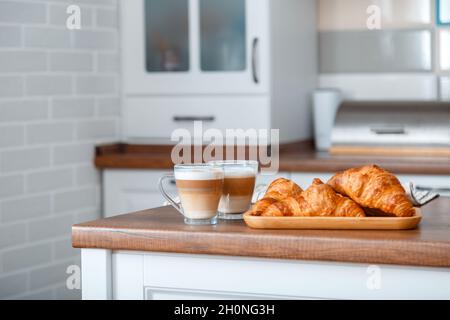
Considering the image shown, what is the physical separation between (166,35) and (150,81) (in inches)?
7.2

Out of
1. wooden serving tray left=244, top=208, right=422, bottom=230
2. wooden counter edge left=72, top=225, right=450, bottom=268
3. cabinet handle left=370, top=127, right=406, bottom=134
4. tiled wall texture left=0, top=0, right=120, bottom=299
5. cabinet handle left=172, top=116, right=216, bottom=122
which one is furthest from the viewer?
cabinet handle left=172, top=116, right=216, bottom=122

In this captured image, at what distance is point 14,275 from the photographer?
275 cm

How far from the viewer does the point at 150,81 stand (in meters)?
3.28

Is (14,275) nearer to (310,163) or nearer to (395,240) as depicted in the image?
(310,163)

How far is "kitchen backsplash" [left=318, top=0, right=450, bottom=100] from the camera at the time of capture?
3398mm

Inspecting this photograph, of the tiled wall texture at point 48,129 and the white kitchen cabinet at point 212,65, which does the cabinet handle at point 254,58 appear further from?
the tiled wall texture at point 48,129

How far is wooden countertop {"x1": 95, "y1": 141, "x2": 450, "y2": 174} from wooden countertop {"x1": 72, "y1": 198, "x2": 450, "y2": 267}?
1.26 m

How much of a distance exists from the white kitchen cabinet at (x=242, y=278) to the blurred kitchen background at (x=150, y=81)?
4.22ft

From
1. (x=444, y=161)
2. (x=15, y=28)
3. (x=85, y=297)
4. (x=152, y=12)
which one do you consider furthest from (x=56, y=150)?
(x=85, y=297)

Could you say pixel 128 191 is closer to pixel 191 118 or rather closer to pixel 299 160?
pixel 191 118

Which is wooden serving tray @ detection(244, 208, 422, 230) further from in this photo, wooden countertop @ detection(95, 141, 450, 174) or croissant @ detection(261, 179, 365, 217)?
wooden countertop @ detection(95, 141, 450, 174)

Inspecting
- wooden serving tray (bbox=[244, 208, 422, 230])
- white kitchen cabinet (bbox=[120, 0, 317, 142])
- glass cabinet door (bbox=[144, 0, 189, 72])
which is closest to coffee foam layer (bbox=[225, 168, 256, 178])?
wooden serving tray (bbox=[244, 208, 422, 230])

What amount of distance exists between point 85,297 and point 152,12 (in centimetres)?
194

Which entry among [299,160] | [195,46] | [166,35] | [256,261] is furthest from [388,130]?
[256,261]
